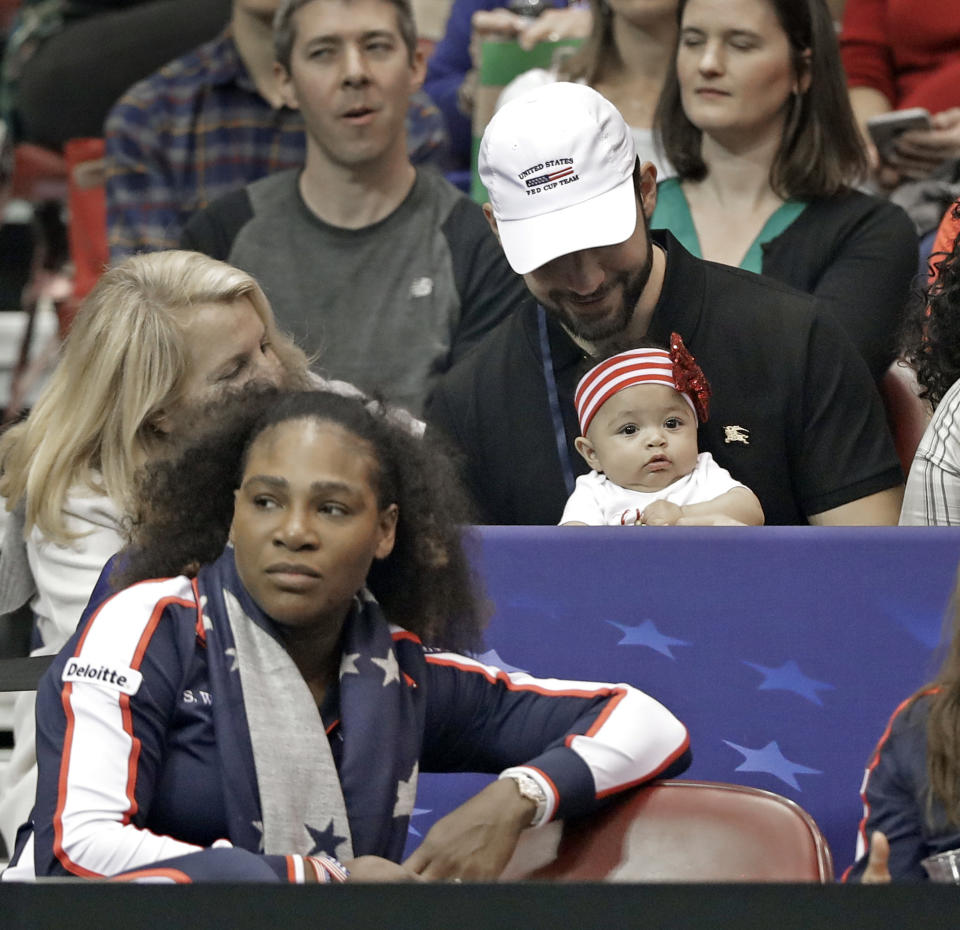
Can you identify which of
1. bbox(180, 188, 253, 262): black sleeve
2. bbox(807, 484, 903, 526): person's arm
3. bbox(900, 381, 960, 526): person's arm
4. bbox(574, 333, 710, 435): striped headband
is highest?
bbox(180, 188, 253, 262): black sleeve

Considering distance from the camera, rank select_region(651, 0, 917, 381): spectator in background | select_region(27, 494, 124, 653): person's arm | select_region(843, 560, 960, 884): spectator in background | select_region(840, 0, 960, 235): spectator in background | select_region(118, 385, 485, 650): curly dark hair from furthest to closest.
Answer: select_region(840, 0, 960, 235): spectator in background, select_region(651, 0, 917, 381): spectator in background, select_region(27, 494, 124, 653): person's arm, select_region(118, 385, 485, 650): curly dark hair, select_region(843, 560, 960, 884): spectator in background

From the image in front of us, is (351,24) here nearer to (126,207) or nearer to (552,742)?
(126,207)

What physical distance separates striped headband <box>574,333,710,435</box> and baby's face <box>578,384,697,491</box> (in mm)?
11

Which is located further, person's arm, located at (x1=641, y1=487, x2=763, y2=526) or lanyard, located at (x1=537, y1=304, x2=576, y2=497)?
lanyard, located at (x1=537, y1=304, x2=576, y2=497)

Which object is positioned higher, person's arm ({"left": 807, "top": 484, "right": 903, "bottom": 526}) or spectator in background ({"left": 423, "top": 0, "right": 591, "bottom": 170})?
spectator in background ({"left": 423, "top": 0, "right": 591, "bottom": 170})

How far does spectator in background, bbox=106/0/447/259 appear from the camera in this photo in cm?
359

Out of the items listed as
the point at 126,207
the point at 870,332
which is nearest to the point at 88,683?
the point at 870,332

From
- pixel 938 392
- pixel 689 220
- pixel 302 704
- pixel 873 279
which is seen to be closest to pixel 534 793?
pixel 302 704

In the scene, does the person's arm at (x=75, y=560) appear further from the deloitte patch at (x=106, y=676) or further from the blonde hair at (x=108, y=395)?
the deloitte patch at (x=106, y=676)

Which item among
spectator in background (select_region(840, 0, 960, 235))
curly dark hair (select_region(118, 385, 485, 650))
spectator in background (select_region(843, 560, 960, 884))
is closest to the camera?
spectator in background (select_region(843, 560, 960, 884))

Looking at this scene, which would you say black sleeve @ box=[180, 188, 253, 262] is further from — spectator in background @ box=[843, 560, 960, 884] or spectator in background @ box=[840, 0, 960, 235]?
spectator in background @ box=[843, 560, 960, 884]

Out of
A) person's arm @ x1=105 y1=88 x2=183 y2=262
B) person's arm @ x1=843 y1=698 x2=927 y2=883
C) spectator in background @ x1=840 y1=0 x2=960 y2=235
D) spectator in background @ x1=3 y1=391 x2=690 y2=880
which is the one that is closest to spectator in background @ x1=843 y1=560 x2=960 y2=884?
person's arm @ x1=843 y1=698 x2=927 y2=883

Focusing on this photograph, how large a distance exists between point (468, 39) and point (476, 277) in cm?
118

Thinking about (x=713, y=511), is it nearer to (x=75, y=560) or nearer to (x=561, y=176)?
(x=561, y=176)
